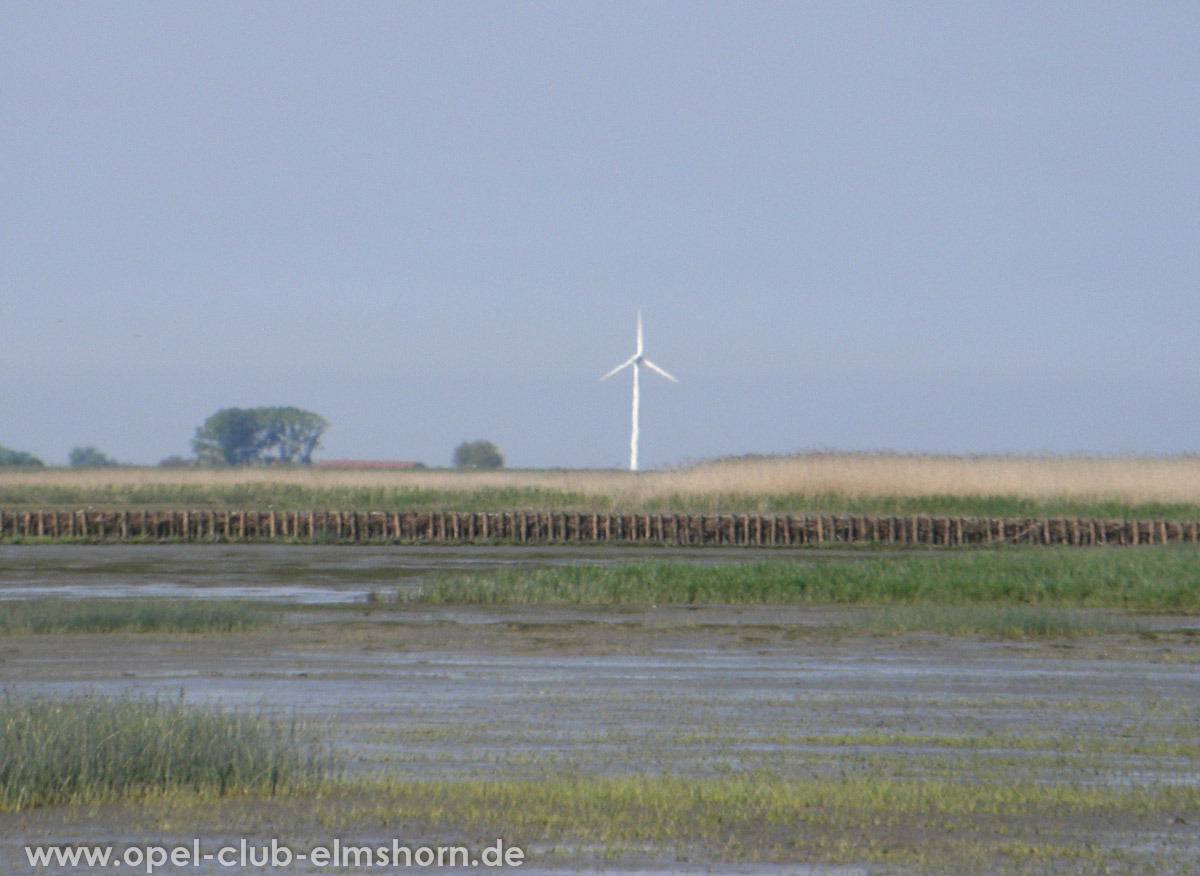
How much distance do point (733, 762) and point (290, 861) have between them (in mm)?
3978

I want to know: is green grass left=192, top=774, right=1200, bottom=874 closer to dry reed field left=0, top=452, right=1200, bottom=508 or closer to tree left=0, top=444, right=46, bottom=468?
dry reed field left=0, top=452, right=1200, bottom=508

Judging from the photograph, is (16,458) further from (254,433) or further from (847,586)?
(847,586)

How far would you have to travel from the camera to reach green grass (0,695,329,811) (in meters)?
9.81

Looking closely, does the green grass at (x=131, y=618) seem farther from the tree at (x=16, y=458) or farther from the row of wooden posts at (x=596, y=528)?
the tree at (x=16, y=458)

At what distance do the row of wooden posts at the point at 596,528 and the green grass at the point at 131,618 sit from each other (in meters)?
19.6

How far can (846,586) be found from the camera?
84.5 ft

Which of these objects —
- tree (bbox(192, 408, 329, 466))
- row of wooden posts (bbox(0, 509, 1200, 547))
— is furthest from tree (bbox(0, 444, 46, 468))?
row of wooden posts (bbox(0, 509, 1200, 547))

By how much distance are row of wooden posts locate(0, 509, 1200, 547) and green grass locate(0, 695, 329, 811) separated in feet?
102

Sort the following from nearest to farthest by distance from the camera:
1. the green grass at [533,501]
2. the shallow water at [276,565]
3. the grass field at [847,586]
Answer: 1. the grass field at [847,586]
2. the shallow water at [276,565]
3. the green grass at [533,501]

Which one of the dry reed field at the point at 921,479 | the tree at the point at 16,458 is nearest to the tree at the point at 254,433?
the tree at the point at 16,458

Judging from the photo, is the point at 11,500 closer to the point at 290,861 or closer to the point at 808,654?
the point at 808,654

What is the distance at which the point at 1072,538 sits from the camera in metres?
41.4

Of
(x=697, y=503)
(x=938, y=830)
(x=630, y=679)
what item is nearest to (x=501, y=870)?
(x=938, y=830)

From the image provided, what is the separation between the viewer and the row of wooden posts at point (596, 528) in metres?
41.4
